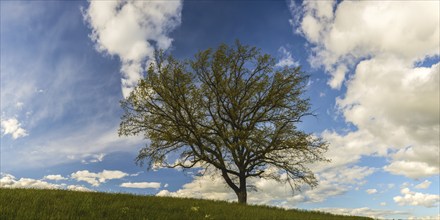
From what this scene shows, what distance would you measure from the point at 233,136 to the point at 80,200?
15.8m

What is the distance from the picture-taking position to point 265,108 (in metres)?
31.1

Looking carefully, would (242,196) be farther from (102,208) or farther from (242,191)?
(102,208)

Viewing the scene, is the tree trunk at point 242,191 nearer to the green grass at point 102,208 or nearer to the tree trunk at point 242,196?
the tree trunk at point 242,196

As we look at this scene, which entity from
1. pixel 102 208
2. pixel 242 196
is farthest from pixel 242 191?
pixel 102 208

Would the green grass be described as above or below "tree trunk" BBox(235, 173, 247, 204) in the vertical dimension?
below

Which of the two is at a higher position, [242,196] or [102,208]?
[242,196]

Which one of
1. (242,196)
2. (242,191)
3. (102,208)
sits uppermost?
(242,191)

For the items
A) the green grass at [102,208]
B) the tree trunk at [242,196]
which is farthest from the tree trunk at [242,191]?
the green grass at [102,208]

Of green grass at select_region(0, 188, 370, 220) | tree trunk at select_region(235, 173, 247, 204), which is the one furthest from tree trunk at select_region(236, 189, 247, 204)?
green grass at select_region(0, 188, 370, 220)

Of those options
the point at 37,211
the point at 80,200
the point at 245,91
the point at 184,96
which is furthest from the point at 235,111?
the point at 37,211

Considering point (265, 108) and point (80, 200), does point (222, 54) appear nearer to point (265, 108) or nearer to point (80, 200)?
point (265, 108)

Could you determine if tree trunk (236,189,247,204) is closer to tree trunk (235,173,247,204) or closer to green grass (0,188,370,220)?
tree trunk (235,173,247,204)

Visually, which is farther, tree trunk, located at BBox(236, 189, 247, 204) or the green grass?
tree trunk, located at BBox(236, 189, 247, 204)

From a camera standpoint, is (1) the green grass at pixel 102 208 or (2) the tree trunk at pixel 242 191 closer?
(1) the green grass at pixel 102 208
